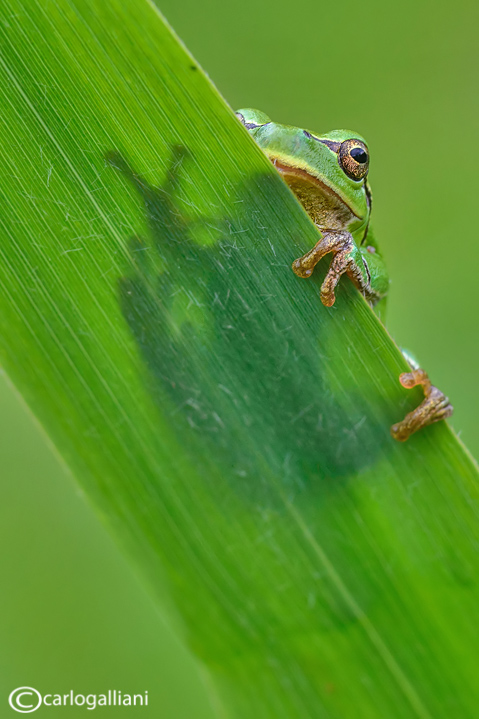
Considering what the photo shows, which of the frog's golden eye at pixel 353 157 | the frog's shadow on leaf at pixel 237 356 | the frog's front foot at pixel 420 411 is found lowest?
the frog's front foot at pixel 420 411

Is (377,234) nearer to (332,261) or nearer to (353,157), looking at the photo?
(353,157)

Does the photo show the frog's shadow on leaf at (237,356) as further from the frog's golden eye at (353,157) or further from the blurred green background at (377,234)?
the blurred green background at (377,234)

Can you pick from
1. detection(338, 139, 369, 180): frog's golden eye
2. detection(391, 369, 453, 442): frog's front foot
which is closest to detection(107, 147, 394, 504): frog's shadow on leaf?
detection(391, 369, 453, 442): frog's front foot

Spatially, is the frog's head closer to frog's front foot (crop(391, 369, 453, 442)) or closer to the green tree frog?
the green tree frog

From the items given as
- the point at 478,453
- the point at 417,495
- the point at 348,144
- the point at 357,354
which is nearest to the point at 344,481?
the point at 417,495

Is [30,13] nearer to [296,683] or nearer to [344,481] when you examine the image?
[344,481]

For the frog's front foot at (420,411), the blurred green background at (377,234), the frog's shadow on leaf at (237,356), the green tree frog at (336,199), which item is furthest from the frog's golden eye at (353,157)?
the blurred green background at (377,234)

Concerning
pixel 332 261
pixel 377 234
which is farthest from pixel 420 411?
pixel 377 234
